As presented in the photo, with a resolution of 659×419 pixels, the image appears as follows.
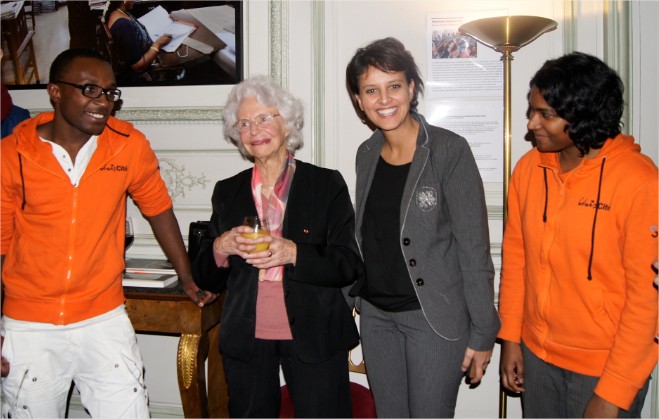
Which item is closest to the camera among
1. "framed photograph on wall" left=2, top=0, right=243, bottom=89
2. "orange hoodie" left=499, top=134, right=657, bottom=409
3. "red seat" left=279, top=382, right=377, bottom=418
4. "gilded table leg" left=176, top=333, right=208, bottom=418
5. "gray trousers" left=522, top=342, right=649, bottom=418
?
"orange hoodie" left=499, top=134, right=657, bottom=409

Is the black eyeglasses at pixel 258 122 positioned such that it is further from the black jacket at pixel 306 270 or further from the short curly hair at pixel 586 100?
the short curly hair at pixel 586 100

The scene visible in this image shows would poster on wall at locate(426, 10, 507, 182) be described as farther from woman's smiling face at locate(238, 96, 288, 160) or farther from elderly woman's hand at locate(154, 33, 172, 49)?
elderly woman's hand at locate(154, 33, 172, 49)

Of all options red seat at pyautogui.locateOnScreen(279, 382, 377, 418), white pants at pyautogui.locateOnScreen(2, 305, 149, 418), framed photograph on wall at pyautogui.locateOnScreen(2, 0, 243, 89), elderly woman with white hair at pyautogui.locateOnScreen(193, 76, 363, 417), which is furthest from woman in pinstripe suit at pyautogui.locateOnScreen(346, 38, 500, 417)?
framed photograph on wall at pyautogui.locateOnScreen(2, 0, 243, 89)

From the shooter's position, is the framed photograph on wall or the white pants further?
the framed photograph on wall

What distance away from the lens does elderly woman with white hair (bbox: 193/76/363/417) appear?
181 cm

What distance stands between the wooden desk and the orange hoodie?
1.31m

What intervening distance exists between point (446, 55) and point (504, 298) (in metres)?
1.28

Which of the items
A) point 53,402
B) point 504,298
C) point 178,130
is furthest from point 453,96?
point 53,402

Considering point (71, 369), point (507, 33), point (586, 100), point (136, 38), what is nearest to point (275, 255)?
point (71, 369)

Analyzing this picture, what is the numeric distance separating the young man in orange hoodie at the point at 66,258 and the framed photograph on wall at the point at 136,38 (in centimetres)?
90

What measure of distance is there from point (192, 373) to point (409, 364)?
948 mm

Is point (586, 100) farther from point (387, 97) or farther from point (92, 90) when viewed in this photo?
point (92, 90)

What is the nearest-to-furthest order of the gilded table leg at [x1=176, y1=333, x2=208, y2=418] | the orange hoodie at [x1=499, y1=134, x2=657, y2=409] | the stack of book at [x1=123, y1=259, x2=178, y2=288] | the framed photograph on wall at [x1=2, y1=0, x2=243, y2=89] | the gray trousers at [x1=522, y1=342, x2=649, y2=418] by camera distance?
the orange hoodie at [x1=499, y1=134, x2=657, y2=409], the gray trousers at [x1=522, y1=342, x2=649, y2=418], the gilded table leg at [x1=176, y1=333, x2=208, y2=418], the stack of book at [x1=123, y1=259, x2=178, y2=288], the framed photograph on wall at [x1=2, y1=0, x2=243, y2=89]

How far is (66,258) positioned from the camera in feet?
5.93
